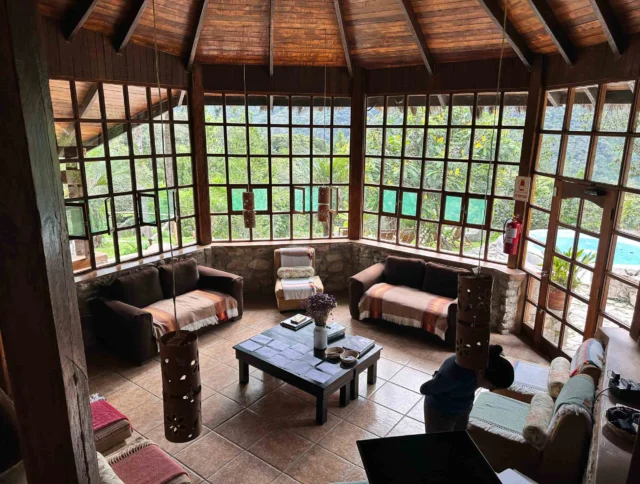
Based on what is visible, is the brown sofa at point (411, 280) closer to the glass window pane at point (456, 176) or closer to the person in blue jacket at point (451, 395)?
the glass window pane at point (456, 176)

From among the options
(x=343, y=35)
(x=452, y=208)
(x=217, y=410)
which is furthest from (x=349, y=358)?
(x=343, y=35)

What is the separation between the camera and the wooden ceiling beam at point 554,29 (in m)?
4.43

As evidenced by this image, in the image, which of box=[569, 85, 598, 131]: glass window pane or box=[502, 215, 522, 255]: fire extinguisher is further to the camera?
box=[502, 215, 522, 255]: fire extinguisher

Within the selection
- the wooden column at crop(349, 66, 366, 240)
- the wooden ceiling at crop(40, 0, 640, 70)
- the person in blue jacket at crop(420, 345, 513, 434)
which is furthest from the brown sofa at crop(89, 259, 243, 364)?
the person in blue jacket at crop(420, 345, 513, 434)

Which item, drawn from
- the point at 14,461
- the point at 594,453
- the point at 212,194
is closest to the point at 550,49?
the point at 594,453

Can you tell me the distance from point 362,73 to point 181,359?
18.2 ft

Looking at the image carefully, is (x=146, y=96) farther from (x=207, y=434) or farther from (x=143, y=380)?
(x=207, y=434)

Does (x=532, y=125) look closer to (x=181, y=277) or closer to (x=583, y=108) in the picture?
(x=583, y=108)

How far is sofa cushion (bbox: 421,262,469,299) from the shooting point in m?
5.91

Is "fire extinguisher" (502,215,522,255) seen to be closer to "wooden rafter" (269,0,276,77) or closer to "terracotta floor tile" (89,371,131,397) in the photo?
"wooden rafter" (269,0,276,77)

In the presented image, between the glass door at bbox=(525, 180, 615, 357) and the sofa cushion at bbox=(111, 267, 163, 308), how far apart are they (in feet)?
15.0

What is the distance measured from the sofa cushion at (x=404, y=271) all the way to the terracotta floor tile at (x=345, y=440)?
2.59 meters

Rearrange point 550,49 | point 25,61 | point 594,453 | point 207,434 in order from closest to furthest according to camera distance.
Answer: point 25,61, point 594,453, point 207,434, point 550,49

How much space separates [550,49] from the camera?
16.7 feet
